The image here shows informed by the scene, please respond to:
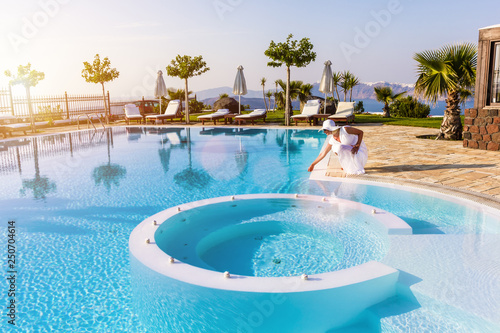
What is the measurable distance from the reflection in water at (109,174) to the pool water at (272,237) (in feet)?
11.3

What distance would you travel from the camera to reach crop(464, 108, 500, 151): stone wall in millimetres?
10109

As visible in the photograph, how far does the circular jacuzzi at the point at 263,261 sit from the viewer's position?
10.9ft

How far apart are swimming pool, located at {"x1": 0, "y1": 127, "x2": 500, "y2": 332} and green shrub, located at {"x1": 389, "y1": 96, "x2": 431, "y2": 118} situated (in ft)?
54.7

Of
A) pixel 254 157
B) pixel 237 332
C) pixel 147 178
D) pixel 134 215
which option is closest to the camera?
pixel 237 332

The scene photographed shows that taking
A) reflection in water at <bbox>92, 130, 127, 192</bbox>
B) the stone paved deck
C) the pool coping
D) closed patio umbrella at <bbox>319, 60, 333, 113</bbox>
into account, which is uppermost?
closed patio umbrella at <bbox>319, 60, 333, 113</bbox>

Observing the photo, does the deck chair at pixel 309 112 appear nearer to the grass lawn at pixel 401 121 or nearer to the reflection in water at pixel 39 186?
the grass lawn at pixel 401 121

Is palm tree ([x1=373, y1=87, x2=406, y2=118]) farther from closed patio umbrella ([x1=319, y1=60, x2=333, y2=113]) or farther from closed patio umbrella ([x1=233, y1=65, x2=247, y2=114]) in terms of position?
closed patio umbrella ([x1=233, y1=65, x2=247, y2=114])

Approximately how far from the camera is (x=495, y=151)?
10.1m

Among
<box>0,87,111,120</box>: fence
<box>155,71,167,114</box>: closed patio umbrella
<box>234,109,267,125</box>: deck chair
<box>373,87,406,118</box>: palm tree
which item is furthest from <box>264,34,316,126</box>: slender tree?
<box>0,87,111,120</box>: fence

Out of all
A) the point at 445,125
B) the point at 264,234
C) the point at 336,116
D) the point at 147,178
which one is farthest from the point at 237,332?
the point at 336,116

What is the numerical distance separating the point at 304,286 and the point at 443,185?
14.5 ft

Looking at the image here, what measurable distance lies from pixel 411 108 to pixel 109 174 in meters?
23.2

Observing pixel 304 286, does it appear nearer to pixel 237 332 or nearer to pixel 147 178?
pixel 237 332

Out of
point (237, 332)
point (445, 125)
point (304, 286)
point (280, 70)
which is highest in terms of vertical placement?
point (280, 70)
